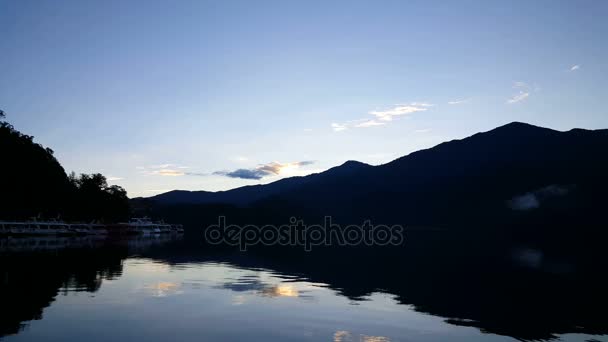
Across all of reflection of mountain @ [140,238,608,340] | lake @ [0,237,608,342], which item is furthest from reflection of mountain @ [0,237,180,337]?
reflection of mountain @ [140,238,608,340]

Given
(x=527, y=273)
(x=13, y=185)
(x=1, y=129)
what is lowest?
(x=527, y=273)

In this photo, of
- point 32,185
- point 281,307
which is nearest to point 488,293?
point 281,307

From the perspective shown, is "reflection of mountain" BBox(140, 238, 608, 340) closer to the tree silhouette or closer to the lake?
the lake

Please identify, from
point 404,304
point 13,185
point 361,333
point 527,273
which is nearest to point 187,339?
point 361,333

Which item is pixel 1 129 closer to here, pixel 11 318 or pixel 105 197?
pixel 105 197

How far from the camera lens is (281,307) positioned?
29.1 m

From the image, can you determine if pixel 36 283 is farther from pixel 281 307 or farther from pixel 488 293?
pixel 488 293

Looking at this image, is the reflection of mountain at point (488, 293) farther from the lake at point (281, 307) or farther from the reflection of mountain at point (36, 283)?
the reflection of mountain at point (36, 283)

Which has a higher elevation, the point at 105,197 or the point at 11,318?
the point at 105,197

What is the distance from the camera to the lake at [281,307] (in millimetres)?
21750

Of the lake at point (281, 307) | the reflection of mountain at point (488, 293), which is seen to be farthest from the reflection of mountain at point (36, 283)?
the reflection of mountain at point (488, 293)

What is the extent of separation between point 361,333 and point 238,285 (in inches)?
762

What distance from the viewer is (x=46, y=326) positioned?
20.8m

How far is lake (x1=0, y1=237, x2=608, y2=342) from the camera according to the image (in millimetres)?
21750
